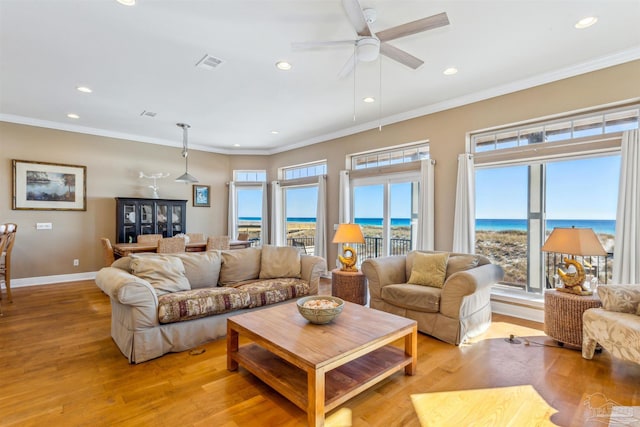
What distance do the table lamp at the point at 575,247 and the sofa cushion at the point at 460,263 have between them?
71 centimetres

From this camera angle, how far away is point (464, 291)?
2926 mm

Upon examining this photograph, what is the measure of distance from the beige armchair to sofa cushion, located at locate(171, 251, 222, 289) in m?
3.70

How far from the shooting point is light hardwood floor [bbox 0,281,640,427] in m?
1.93

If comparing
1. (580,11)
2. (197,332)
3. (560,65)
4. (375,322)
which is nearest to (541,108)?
(560,65)

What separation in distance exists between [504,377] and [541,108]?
122 inches

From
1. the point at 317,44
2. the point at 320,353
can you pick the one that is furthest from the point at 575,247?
the point at 317,44

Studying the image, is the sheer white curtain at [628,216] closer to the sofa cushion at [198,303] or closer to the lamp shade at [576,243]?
the lamp shade at [576,243]

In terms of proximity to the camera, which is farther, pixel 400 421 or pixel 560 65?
pixel 560 65

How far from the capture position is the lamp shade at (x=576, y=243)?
2688 mm

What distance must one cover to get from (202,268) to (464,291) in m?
2.81

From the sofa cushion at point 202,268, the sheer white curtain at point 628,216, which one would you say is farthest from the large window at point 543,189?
the sofa cushion at point 202,268

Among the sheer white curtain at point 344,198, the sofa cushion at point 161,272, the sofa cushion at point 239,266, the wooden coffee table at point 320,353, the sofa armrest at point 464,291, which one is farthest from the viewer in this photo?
the sheer white curtain at point 344,198

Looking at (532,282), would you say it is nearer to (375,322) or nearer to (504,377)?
(504,377)

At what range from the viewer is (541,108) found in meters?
3.67
